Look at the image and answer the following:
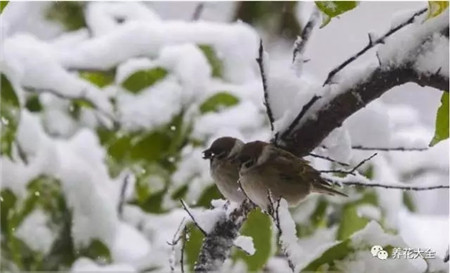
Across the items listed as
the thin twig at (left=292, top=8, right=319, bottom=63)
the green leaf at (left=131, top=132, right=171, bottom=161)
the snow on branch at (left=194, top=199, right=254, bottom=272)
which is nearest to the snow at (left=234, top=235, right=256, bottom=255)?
the snow on branch at (left=194, top=199, right=254, bottom=272)

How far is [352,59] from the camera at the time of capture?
407 mm

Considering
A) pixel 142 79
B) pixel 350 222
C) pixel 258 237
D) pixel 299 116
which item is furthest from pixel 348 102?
pixel 142 79

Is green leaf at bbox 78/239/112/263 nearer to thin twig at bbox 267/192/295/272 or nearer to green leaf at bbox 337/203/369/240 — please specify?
green leaf at bbox 337/203/369/240

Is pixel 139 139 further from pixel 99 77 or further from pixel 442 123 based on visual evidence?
pixel 442 123

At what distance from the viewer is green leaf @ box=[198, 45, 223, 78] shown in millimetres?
816

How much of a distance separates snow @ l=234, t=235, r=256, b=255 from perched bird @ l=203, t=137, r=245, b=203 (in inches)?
0.9

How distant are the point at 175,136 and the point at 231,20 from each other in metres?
0.20

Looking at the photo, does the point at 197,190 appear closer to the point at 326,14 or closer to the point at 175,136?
the point at 175,136

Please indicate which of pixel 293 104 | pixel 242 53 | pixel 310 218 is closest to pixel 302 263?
pixel 293 104

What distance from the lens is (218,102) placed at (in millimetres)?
762

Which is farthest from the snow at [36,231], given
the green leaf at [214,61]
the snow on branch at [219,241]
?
the snow on branch at [219,241]

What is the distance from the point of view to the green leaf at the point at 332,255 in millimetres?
379

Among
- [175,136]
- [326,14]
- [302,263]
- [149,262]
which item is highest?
[326,14]
